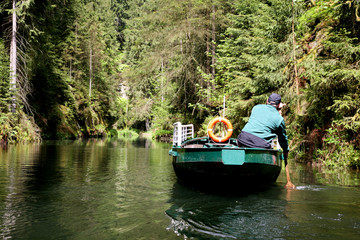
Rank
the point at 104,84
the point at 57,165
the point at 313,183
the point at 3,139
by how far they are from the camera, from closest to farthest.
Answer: the point at 313,183, the point at 57,165, the point at 3,139, the point at 104,84

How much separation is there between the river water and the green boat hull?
0.24 m

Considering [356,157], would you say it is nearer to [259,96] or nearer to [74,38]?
[259,96]

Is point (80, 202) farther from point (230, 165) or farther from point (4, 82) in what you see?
point (4, 82)

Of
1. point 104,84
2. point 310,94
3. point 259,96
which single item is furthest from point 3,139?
point 104,84

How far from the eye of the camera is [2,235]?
10.4ft

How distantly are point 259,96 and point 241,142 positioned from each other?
7.07m

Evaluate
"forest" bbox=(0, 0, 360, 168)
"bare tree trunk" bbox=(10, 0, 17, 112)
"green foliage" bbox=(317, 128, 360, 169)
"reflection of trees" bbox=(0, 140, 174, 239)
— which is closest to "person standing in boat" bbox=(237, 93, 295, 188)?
"reflection of trees" bbox=(0, 140, 174, 239)

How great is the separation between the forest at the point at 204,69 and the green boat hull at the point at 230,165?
3.61 metres

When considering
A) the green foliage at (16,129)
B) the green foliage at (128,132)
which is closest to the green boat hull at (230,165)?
the green foliage at (16,129)

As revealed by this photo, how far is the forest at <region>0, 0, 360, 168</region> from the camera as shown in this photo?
859 centimetres

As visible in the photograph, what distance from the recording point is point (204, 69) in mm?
22953

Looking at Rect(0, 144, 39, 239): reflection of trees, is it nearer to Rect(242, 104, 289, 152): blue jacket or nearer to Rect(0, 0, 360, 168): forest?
Rect(242, 104, 289, 152): blue jacket

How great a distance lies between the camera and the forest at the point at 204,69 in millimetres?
8594

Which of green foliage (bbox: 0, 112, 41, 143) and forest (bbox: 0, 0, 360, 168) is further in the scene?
green foliage (bbox: 0, 112, 41, 143)
